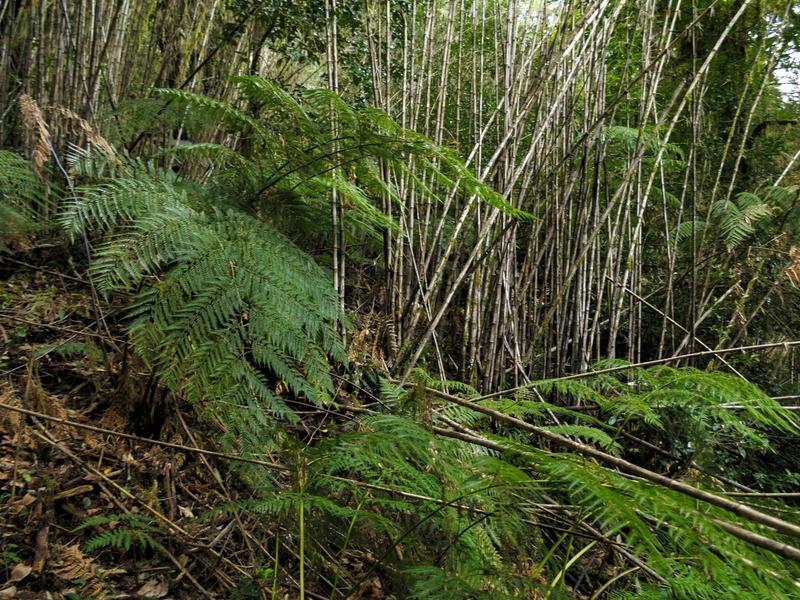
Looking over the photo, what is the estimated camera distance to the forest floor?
0.94m

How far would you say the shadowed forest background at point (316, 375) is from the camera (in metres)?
0.72

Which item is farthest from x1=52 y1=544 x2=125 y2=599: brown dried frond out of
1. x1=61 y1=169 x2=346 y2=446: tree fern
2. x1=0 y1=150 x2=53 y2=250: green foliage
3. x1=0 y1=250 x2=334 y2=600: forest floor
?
x1=0 y1=150 x2=53 y2=250: green foliage

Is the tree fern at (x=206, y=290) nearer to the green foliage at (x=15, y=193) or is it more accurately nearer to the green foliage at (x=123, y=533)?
the green foliage at (x=123, y=533)

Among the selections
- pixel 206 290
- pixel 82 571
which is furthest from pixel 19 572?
pixel 206 290

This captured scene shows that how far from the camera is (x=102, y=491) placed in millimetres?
1120

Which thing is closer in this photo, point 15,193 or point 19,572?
point 19,572

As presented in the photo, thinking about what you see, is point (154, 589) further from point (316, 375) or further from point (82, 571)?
point (316, 375)

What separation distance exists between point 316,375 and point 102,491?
1.89 ft

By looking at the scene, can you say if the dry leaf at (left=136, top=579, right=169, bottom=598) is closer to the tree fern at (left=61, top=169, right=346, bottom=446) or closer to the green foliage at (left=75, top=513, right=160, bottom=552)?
the green foliage at (left=75, top=513, right=160, bottom=552)

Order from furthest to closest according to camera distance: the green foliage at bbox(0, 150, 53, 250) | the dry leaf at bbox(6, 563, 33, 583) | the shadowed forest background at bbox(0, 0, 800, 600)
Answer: the green foliage at bbox(0, 150, 53, 250), the dry leaf at bbox(6, 563, 33, 583), the shadowed forest background at bbox(0, 0, 800, 600)

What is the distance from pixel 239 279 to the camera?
98 cm

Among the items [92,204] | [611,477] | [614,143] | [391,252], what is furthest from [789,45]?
[92,204]

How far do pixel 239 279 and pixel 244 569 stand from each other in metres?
0.62

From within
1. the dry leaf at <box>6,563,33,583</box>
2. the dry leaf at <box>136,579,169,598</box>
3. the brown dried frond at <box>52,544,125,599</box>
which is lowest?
the dry leaf at <box>136,579,169,598</box>
